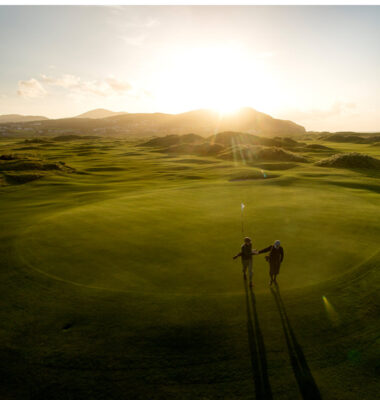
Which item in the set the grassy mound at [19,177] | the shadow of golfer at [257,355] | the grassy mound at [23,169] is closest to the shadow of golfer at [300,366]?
the shadow of golfer at [257,355]

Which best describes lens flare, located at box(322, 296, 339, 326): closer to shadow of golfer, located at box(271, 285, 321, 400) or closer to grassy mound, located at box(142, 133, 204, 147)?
shadow of golfer, located at box(271, 285, 321, 400)

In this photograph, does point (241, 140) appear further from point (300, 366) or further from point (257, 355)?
point (300, 366)

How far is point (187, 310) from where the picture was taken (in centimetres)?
1012

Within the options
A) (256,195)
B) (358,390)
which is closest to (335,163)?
(256,195)

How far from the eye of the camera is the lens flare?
9.48 meters

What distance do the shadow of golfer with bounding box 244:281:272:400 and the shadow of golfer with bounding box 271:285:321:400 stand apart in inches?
35.0

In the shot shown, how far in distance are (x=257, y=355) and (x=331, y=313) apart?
3759mm

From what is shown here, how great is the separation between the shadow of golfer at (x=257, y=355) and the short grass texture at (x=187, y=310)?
4cm

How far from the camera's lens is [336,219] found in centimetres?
2009

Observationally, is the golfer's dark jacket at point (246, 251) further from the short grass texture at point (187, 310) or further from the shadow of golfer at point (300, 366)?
the shadow of golfer at point (300, 366)

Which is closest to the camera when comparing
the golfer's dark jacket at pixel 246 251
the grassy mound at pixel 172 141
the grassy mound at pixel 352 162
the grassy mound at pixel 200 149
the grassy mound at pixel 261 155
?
the golfer's dark jacket at pixel 246 251

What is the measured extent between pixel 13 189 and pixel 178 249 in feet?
113

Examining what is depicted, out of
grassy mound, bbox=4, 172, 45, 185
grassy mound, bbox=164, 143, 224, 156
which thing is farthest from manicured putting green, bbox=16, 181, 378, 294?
grassy mound, bbox=164, 143, 224, 156

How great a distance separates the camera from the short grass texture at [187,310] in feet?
24.6
